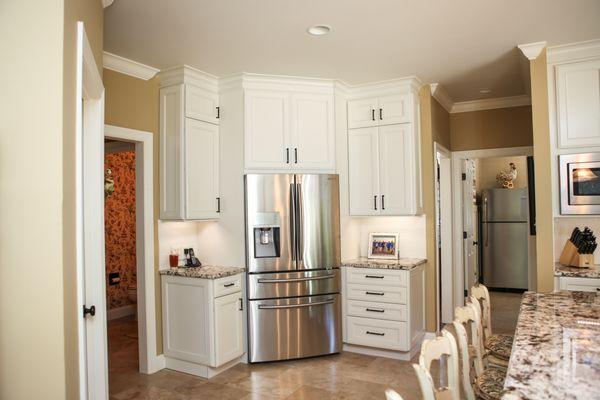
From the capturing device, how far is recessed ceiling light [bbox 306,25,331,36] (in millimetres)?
3035

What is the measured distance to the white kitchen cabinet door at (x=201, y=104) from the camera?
3.89 meters

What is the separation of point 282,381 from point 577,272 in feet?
7.97

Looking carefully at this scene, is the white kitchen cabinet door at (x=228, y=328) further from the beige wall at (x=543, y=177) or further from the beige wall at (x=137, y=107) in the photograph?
the beige wall at (x=543, y=177)

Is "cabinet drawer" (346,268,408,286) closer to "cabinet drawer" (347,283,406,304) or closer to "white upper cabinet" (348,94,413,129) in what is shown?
"cabinet drawer" (347,283,406,304)

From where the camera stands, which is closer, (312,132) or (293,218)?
(293,218)

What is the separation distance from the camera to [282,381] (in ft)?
11.7

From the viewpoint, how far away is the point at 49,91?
4.74 feet

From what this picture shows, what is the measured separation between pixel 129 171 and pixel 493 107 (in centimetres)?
490

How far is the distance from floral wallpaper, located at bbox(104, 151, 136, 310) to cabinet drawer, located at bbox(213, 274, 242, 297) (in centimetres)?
280

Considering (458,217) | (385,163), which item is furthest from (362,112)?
(458,217)

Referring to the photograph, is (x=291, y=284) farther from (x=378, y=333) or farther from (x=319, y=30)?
(x=319, y=30)

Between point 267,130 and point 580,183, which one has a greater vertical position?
point 267,130

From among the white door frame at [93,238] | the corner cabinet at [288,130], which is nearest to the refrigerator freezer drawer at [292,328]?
the corner cabinet at [288,130]

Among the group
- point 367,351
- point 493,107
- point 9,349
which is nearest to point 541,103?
point 493,107
